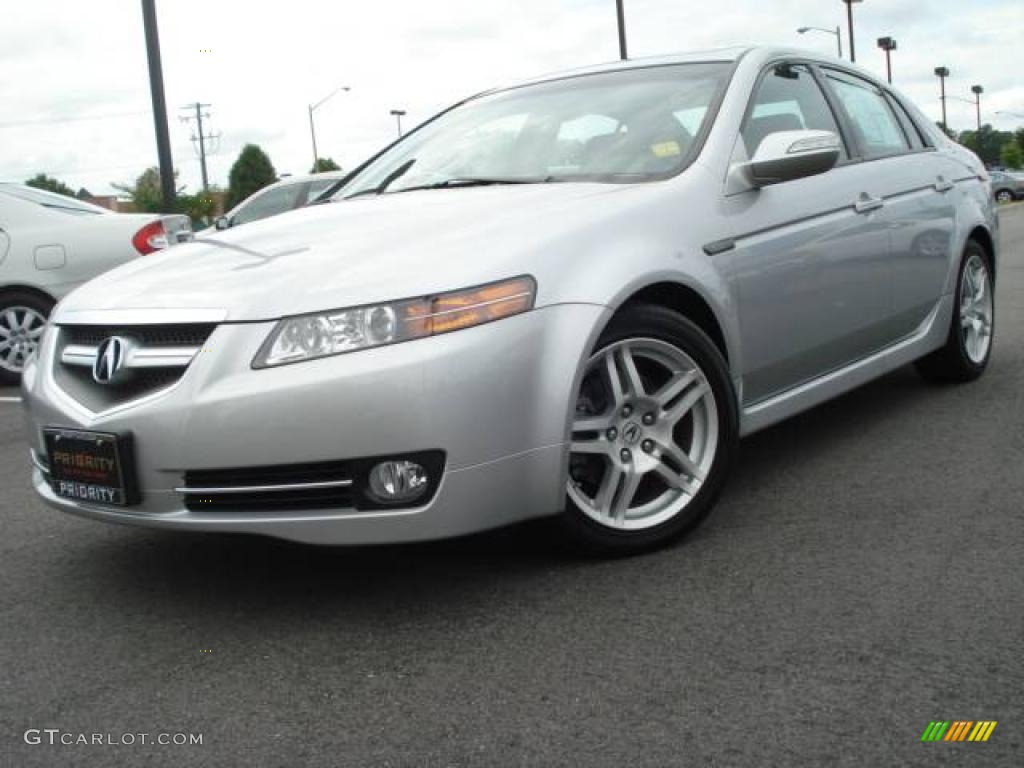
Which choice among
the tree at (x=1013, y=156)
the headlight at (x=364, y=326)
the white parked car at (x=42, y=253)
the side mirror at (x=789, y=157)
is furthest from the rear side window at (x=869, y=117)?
the tree at (x=1013, y=156)

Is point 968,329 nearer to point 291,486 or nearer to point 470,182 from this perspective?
point 470,182

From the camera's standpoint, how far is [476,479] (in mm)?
2883

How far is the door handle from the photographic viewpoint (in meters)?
4.38

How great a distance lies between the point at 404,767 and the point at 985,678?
123 centimetres

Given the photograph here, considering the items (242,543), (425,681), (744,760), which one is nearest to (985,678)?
(744,760)

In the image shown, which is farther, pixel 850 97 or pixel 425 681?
pixel 850 97

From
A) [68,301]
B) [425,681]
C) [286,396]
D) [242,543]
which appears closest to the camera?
[425,681]

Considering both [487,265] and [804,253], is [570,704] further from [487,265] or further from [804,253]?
[804,253]

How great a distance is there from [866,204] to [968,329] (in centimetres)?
149

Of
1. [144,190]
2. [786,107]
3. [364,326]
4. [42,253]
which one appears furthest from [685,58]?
[144,190]

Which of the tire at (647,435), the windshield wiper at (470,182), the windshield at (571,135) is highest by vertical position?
the windshield at (571,135)

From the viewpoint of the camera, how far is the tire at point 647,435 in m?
3.22

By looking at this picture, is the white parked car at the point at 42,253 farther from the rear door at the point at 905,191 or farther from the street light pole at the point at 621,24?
the street light pole at the point at 621,24

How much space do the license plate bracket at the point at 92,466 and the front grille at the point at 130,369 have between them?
0.34 ft
